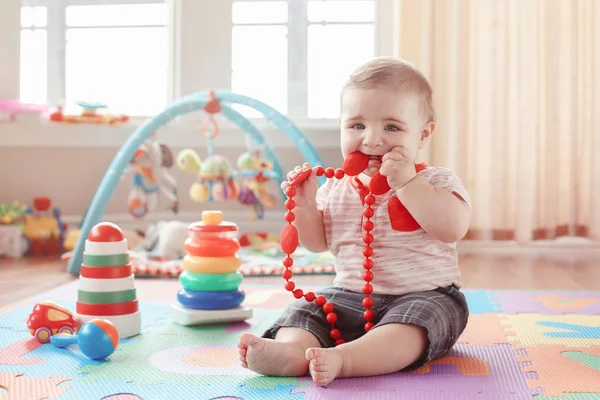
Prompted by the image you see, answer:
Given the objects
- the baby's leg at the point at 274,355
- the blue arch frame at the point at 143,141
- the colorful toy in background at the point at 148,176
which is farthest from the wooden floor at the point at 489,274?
the baby's leg at the point at 274,355

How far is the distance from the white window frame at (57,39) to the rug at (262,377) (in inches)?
66.4

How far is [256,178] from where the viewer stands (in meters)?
2.59

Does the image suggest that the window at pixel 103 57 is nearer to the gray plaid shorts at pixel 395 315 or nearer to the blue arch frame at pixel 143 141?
the blue arch frame at pixel 143 141

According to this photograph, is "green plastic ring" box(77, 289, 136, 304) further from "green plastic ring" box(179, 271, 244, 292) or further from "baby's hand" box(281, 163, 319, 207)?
"baby's hand" box(281, 163, 319, 207)

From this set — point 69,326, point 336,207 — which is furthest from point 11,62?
point 336,207

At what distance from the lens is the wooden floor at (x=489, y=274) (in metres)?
1.94

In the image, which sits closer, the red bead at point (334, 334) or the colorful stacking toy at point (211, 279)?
the red bead at point (334, 334)

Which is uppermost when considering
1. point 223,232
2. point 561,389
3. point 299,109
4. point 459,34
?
point 459,34

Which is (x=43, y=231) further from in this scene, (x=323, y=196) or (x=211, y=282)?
(x=323, y=196)

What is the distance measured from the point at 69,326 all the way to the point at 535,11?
2016 mm

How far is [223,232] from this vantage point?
1443mm

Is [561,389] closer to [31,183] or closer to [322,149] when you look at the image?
[322,149]

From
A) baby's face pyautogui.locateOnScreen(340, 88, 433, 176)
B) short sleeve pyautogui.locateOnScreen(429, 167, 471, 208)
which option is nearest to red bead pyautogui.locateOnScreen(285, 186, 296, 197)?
baby's face pyautogui.locateOnScreen(340, 88, 433, 176)

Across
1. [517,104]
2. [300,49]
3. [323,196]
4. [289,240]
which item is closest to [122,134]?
[300,49]
